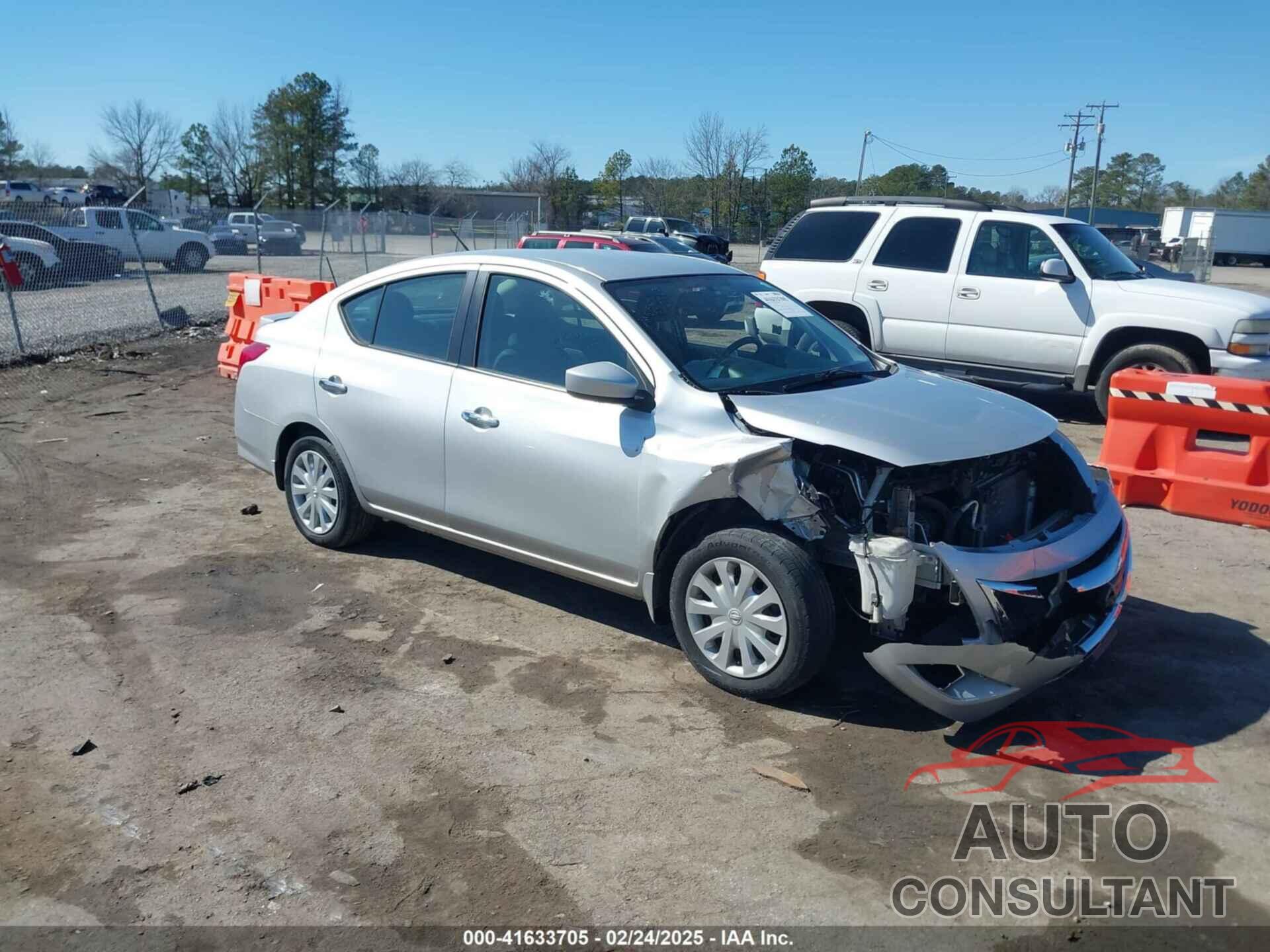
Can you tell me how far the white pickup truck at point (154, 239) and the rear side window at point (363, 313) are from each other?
22997 millimetres

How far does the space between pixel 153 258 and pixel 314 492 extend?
25.1 m

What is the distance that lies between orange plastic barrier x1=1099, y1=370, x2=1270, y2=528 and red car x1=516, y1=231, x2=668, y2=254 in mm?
13751

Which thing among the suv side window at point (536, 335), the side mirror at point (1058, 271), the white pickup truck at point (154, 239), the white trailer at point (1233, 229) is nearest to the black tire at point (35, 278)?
the white pickup truck at point (154, 239)

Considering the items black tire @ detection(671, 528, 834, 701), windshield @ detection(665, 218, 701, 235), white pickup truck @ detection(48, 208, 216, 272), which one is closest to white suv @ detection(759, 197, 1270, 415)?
black tire @ detection(671, 528, 834, 701)

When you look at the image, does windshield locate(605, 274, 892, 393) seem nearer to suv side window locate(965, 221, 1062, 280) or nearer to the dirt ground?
the dirt ground

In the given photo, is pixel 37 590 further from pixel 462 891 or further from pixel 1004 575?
pixel 1004 575

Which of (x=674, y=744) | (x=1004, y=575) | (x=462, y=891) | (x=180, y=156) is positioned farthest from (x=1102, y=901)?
(x=180, y=156)

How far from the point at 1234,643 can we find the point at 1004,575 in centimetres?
193

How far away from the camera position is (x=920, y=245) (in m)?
10.6

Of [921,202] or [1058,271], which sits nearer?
[1058,271]

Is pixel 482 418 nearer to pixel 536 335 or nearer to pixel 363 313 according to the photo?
pixel 536 335

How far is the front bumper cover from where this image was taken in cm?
388

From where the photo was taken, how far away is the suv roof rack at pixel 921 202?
10.5 m

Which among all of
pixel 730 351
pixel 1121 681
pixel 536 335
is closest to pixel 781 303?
pixel 730 351
